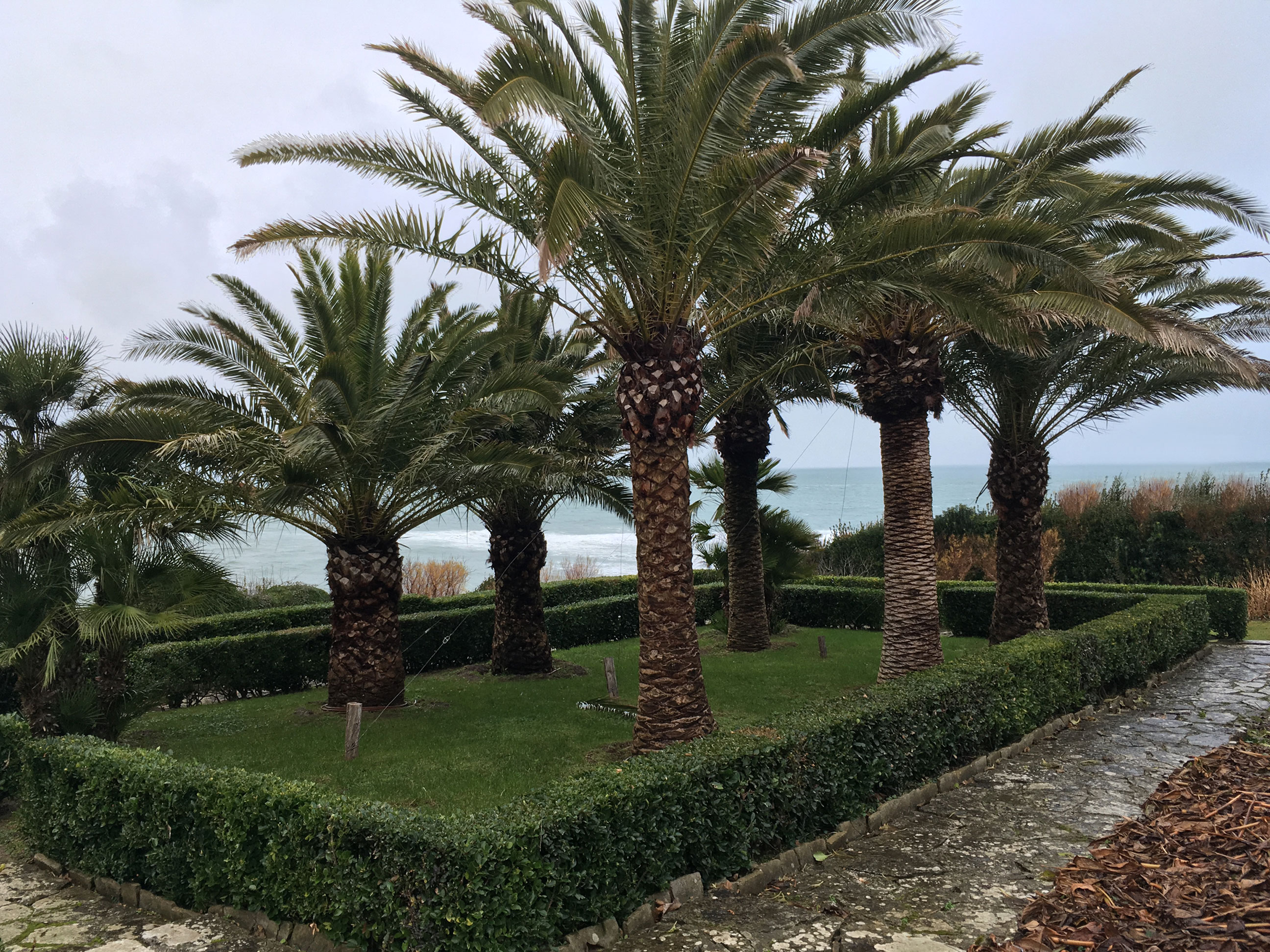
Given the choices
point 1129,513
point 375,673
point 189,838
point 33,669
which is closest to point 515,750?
point 375,673

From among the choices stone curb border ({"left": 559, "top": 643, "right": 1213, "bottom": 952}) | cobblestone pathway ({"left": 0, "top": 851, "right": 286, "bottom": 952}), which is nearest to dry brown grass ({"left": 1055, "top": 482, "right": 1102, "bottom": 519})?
stone curb border ({"left": 559, "top": 643, "right": 1213, "bottom": 952})

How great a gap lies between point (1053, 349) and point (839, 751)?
784 cm

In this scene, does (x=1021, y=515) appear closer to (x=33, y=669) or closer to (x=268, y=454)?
(x=268, y=454)

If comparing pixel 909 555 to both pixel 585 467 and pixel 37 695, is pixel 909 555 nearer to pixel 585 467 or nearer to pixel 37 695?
pixel 585 467

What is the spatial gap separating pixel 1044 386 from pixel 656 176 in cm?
787

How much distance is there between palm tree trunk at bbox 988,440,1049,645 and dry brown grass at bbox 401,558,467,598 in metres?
17.5

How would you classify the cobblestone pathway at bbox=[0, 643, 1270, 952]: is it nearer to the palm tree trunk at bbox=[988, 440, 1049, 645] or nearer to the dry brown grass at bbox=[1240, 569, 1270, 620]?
the palm tree trunk at bbox=[988, 440, 1049, 645]

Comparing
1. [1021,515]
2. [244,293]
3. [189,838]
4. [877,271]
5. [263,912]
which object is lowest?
[263,912]

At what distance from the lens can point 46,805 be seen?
6.96 meters

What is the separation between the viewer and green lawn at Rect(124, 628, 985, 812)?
8.11 metres

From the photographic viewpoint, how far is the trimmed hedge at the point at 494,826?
4.52m

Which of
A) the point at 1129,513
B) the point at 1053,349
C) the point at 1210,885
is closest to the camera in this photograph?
the point at 1210,885

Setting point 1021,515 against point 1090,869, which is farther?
point 1021,515

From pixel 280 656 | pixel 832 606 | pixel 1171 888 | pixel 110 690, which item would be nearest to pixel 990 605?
pixel 832 606
